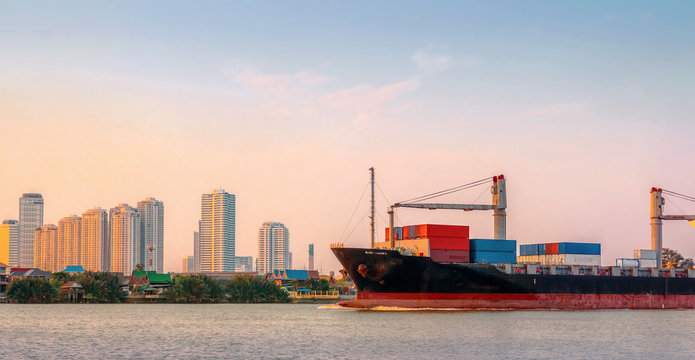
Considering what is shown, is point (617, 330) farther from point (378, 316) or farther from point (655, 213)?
point (655, 213)

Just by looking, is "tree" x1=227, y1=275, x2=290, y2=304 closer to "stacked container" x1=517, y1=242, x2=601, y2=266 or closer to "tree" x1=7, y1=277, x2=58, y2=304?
"tree" x1=7, y1=277, x2=58, y2=304

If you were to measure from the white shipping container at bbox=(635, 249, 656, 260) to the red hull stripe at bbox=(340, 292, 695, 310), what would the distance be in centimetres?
542

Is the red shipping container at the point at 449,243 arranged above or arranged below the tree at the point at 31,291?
above

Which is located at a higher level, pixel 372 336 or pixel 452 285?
pixel 452 285

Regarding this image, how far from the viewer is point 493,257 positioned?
8319cm

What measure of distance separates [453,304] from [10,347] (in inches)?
1581

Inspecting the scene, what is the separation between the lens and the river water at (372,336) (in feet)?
164

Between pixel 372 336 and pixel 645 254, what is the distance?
4991cm

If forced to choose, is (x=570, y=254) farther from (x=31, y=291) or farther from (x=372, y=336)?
(x=31, y=291)

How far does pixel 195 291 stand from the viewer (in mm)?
130875

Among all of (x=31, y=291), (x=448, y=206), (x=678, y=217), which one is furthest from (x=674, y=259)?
(x=31, y=291)

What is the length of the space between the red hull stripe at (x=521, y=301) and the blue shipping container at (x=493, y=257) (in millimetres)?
3583

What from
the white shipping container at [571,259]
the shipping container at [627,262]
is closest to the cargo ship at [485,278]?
the white shipping container at [571,259]

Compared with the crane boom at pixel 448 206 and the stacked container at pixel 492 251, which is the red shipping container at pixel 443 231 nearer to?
the stacked container at pixel 492 251
